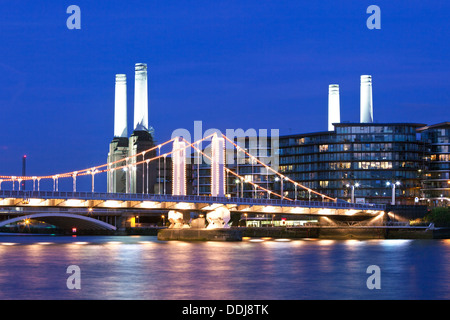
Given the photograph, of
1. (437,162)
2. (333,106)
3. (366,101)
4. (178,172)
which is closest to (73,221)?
(178,172)

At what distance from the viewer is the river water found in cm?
3469

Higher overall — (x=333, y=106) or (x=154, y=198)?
(x=333, y=106)

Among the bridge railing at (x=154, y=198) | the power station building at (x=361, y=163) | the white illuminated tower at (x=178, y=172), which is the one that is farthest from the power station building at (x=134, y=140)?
the bridge railing at (x=154, y=198)

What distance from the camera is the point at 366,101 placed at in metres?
161

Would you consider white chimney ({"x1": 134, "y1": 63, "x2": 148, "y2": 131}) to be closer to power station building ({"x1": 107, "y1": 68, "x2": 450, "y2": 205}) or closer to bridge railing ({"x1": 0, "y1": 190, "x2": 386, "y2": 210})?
power station building ({"x1": 107, "y1": 68, "x2": 450, "y2": 205})

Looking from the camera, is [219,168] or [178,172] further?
[178,172]

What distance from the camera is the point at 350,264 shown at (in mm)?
50688

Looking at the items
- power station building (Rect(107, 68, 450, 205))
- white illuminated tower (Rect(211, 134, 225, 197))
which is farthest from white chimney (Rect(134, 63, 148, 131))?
white illuminated tower (Rect(211, 134, 225, 197))

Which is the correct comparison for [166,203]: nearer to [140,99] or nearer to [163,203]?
[163,203]

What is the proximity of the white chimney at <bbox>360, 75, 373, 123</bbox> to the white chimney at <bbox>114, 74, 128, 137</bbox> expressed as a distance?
56572 mm

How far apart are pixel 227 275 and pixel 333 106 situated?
419 feet

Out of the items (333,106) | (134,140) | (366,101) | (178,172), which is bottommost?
(178,172)
